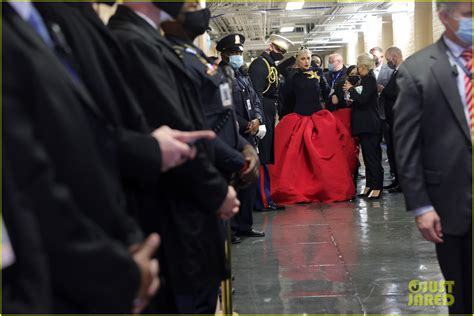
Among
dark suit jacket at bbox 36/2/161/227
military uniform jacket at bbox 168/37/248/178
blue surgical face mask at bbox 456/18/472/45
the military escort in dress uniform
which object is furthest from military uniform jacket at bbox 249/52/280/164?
dark suit jacket at bbox 36/2/161/227

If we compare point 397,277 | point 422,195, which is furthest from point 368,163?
point 422,195

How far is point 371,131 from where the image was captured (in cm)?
694

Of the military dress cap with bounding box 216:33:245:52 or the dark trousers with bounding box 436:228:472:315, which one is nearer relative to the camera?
the dark trousers with bounding box 436:228:472:315

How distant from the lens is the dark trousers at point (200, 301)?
2035 millimetres

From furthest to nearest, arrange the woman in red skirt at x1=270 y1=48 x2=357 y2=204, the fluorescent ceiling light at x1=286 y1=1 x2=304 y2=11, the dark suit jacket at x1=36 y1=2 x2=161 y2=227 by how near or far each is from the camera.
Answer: the fluorescent ceiling light at x1=286 y1=1 x2=304 y2=11
the woman in red skirt at x1=270 y1=48 x2=357 y2=204
the dark suit jacket at x1=36 y1=2 x2=161 y2=227

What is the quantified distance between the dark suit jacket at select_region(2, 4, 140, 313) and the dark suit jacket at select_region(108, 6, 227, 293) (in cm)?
64

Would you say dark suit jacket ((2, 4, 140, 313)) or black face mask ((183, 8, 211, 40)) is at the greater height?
black face mask ((183, 8, 211, 40))

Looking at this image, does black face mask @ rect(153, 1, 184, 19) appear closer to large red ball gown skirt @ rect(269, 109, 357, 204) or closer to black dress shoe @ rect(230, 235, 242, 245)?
black dress shoe @ rect(230, 235, 242, 245)

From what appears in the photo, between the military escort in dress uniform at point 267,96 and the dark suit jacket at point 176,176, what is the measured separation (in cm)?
419

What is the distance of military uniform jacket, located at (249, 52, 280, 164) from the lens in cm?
638

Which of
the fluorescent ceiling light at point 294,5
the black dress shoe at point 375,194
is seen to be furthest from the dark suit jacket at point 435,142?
the fluorescent ceiling light at point 294,5

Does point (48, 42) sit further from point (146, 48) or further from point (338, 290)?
point (338, 290)

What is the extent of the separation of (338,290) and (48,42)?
294 cm

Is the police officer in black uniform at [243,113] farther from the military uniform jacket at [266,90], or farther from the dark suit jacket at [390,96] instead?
the dark suit jacket at [390,96]
